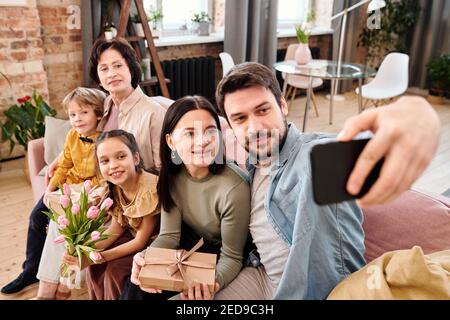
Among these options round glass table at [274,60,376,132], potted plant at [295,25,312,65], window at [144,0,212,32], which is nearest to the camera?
round glass table at [274,60,376,132]

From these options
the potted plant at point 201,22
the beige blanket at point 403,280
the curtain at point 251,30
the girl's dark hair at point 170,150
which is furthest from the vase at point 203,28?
the beige blanket at point 403,280

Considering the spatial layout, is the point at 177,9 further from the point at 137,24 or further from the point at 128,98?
the point at 128,98

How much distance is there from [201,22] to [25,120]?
2252mm

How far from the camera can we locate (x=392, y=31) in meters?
5.61

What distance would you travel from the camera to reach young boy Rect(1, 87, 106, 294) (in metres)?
1.84

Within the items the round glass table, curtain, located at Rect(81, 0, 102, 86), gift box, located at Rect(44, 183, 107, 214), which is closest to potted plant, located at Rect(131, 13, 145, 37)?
curtain, located at Rect(81, 0, 102, 86)

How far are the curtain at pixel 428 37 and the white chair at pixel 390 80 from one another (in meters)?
1.95

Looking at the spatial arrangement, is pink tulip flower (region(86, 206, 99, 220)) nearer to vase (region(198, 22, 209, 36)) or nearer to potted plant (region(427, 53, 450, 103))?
vase (region(198, 22, 209, 36))

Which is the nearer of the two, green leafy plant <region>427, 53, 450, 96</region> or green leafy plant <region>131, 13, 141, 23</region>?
green leafy plant <region>131, 13, 141, 23</region>

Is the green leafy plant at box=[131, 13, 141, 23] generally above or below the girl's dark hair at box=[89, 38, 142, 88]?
above

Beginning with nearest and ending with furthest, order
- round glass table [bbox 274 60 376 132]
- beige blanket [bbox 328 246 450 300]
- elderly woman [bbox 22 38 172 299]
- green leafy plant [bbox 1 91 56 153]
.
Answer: beige blanket [bbox 328 246 450 300] < elderly woman [bbox 22 38 172 299] < green leafy plant [bbox 1 91 56 153] < round glass table [bbox 274 60 376 132]

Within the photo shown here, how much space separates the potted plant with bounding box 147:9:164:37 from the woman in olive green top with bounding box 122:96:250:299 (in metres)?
2.93

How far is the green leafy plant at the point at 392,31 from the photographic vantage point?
5414 millimetres

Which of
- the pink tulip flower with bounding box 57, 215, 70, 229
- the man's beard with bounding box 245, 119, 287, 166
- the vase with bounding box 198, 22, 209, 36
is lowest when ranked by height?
the pink tulip flower with bounding box 57, 215, 70, 229
